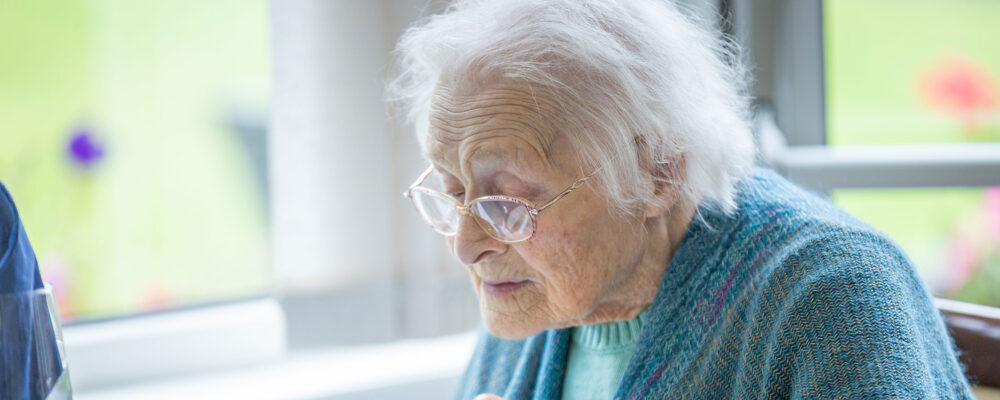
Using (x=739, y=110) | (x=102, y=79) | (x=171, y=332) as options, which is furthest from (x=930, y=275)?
(x=102, y=79)

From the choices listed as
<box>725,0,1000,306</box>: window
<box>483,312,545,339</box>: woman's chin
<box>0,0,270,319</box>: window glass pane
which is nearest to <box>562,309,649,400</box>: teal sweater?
<box>483,312,545,339</box>: woman's chin

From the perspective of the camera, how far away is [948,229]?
2352mm

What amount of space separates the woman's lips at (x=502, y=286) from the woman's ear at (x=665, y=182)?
0.20 metres

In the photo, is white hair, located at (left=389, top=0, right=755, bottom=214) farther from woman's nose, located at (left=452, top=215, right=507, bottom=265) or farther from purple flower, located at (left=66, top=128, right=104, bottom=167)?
purple flower, located at (left=66, top=128, right=104, bottom=167)

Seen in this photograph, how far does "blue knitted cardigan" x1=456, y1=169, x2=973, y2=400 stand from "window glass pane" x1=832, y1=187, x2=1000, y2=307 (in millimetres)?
1250

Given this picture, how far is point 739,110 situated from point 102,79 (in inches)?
46.8

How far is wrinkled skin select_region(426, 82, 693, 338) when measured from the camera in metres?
1.10

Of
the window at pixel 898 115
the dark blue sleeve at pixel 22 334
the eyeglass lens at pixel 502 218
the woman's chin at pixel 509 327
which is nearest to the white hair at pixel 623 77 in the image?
the eyeglass lens at pixel 502 218

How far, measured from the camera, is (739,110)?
4.21ft

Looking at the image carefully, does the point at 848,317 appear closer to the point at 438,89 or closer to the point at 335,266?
the point at 438,89

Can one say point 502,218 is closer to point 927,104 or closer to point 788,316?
point 788,316

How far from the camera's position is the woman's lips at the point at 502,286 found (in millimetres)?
1214

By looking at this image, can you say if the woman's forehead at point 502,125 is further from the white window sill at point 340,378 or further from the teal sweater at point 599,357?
the white window sill at point 340,378

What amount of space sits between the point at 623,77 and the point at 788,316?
350 millimetres
